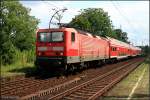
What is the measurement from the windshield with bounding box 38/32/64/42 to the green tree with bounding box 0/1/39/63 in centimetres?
1594

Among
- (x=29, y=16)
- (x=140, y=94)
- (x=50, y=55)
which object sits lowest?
(x=140, y=94)

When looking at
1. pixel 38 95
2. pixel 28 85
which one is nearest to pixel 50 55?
pixel 28 85

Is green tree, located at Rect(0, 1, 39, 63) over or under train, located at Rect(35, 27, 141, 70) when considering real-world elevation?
over

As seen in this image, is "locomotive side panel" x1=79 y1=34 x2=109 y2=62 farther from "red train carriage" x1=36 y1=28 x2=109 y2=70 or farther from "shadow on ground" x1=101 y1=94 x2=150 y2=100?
"shadow on ground" x1=101 y1=94 x2=150 y2=100

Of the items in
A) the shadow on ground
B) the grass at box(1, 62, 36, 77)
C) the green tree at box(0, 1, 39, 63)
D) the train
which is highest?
the green tree at box(0, 1, 39, 63)

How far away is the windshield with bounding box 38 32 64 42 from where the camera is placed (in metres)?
23.0

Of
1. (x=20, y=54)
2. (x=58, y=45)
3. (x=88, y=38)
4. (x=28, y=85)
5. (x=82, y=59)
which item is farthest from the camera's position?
(x=20, y=54)

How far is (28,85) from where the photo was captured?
60.2ft

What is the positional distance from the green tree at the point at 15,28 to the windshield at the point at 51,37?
1594cm

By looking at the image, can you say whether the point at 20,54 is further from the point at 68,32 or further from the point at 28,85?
the point at 28,85

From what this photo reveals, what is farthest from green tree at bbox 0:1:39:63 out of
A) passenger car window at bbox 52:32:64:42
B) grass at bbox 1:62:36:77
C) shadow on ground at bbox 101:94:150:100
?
shadow on ground at bbox 101:94:150:100

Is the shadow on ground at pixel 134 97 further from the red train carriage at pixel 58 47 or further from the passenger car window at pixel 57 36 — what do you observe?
the passenger car window at pixel 57 36

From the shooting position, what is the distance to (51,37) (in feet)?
76.4

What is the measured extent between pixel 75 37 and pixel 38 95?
9964 millimetres
